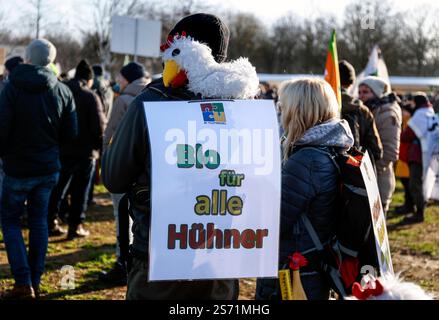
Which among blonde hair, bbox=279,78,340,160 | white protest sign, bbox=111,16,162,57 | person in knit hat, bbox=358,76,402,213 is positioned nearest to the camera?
blonde hair, bbox=279,78,340,160

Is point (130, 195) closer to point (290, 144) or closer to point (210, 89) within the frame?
point (210, 89)

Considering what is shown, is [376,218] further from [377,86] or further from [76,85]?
[76,85]

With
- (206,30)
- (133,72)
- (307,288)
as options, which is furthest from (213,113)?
(133,72)

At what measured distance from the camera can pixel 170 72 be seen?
261 centimetres

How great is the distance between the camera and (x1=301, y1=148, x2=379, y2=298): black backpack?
2.87m

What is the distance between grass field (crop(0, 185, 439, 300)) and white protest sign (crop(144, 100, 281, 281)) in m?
2.79

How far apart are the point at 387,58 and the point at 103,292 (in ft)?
147

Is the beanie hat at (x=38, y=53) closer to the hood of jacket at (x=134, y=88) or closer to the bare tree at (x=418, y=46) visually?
the hood of jacket at (x=134, y=88)

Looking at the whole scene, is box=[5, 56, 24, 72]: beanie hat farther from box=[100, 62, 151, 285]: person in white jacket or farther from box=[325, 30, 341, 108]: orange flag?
box=[325, 30, 341, 108]: orange flag

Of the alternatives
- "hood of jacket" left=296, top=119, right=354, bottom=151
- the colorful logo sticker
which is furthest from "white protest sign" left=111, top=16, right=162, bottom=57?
the colorful logo sticker

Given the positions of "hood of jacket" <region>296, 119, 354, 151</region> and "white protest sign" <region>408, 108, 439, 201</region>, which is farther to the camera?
"white protest sign" <region>408, 108, 439, 201</region>

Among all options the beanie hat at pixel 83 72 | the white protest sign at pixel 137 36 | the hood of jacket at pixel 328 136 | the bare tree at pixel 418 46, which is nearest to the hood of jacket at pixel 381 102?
the beanie hat at pixel 83 72

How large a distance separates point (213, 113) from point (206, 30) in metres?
0.43

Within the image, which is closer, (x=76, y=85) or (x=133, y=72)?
(x=133, y=72)
